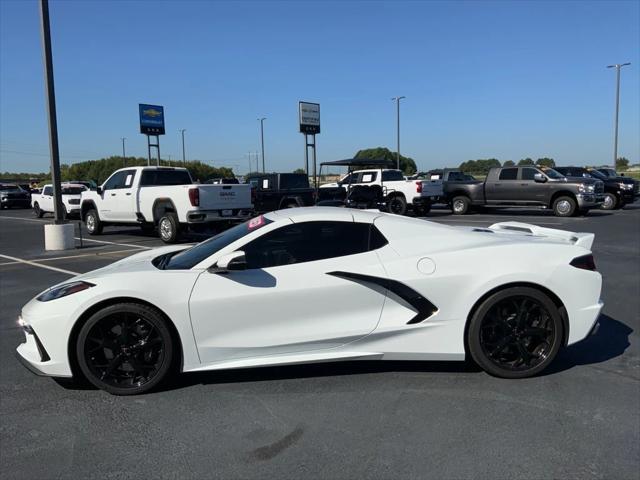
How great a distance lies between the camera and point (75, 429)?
11.2 feet

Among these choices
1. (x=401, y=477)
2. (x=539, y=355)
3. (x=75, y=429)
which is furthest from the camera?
(x=539, y=355)

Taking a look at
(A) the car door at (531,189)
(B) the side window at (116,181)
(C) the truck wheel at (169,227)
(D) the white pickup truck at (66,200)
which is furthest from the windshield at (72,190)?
(A) the car door at (531,189)

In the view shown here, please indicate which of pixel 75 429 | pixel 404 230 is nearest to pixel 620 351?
pixel 404 230

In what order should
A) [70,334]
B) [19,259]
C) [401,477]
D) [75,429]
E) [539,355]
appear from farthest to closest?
[19,259], [539,355], [70,334], [75,429], [401,477]

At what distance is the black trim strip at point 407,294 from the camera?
399 cm

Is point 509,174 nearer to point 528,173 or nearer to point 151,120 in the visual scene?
point 528,173

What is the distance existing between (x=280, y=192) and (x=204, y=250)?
45.9 feet

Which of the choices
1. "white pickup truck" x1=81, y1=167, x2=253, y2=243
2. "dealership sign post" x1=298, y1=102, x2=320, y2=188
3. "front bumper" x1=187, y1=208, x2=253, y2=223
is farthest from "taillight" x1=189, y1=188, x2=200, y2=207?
"dealership sign post" x1=298, y1=102, x2=320, y2=188

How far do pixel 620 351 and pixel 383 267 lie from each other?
245 centimetres

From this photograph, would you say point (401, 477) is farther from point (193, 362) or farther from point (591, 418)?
point (193, 362)

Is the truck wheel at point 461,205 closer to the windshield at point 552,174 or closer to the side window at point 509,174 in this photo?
the side window at point 509,174

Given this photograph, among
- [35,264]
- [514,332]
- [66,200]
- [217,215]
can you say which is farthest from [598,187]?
[66,200]

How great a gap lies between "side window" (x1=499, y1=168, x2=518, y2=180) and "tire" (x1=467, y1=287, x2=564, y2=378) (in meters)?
18.0

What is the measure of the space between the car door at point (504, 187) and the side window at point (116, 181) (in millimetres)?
13936
